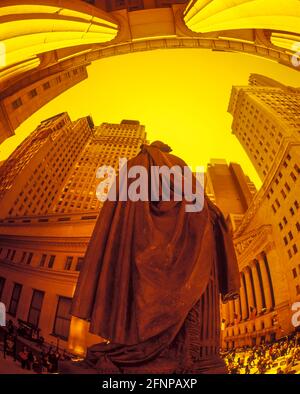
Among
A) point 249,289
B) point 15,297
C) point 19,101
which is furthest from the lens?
point 249,289

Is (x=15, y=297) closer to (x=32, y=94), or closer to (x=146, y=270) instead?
(x=32, y=94)

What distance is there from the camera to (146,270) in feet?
5.54

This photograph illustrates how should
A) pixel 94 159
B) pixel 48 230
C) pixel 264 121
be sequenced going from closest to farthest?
1. pixel 48 230
2. pixel 264 121
3. pixel 94 159

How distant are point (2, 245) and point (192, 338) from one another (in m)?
9.48

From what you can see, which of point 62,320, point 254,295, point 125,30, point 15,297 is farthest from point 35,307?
point 254,295

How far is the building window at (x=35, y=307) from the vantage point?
24.8 ft

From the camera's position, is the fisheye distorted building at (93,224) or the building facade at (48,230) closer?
the building facade at (48,230)

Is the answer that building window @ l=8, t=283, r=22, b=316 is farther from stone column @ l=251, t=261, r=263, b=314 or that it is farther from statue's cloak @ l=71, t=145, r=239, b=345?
stone column @ l=251, t=261, r=263, b=314

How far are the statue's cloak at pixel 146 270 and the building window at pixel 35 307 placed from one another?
290 inches

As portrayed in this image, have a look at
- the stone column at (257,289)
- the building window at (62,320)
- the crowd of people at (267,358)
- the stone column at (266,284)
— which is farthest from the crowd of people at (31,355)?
the stone column at (266,284)

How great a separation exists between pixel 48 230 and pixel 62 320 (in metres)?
4.21

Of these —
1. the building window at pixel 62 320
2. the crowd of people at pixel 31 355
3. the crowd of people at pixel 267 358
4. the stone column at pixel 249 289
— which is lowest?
the stone column at pixel 249 289

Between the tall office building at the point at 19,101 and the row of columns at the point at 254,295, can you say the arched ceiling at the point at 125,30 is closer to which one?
the tall office building at the point at 19,101
